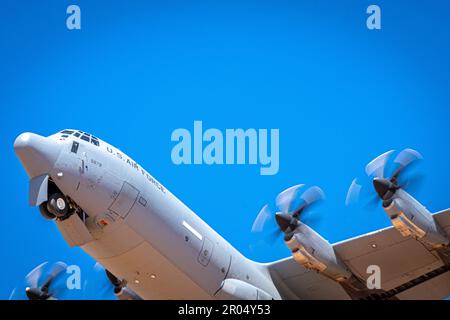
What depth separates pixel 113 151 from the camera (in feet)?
59.8

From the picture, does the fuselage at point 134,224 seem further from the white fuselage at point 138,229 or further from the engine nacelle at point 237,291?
the engine nacelle at point 237,291

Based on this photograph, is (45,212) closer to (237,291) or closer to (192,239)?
(192,239)

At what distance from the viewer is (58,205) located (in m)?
16.9

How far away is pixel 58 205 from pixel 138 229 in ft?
6.90

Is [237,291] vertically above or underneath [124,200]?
underneath

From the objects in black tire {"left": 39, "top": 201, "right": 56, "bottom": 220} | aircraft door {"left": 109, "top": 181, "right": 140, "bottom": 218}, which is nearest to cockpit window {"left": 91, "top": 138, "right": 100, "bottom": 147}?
aircraft door {"left": 109, "top": 181, "right": 140, "bottom": 218}

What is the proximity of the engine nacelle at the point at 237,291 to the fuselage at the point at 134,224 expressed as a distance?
0.10 m

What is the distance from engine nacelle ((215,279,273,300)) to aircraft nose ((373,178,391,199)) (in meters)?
4.16

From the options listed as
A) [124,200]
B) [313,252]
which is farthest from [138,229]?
[313,252]

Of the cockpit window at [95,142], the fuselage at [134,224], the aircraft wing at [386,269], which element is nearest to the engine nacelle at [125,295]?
the fuselage at [134,224]

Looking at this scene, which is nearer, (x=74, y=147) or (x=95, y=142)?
(x=74, y=147)

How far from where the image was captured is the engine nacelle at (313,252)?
65.5 ft

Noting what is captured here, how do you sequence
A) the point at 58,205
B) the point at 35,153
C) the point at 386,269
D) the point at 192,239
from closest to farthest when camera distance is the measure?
the point at 35,153, the point at 58,205, the point at 192,239, the point at 386,269

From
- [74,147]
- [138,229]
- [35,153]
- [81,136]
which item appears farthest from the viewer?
[138,229]
